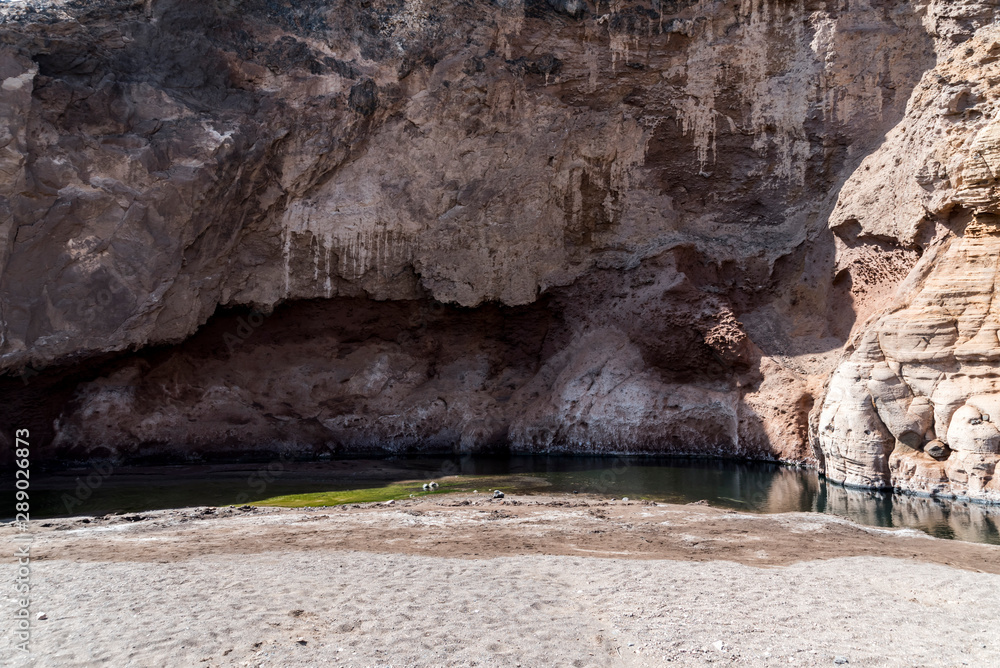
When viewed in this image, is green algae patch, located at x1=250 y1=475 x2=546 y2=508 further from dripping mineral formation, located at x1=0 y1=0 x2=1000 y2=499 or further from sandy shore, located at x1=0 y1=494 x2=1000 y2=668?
dripping mineral formation, located at x1=0 y1=0 x2=1000 y2=499

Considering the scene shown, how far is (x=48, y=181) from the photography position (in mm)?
16828

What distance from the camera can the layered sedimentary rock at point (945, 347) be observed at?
13389 millimetres

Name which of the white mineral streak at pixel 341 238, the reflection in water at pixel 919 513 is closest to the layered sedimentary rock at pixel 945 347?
the reflection in water at pixel 919 513

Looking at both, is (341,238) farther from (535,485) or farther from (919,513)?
(919,513)

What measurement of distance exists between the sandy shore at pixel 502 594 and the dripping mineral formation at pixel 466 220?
7.22m

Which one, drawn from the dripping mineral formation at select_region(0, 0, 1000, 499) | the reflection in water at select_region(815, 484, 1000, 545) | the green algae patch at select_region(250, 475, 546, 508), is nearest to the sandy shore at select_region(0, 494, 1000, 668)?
the reflection in water at select_region(815, 484, 1000, 545)

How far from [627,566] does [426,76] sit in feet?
55.4

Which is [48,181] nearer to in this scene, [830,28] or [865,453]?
[865,453]

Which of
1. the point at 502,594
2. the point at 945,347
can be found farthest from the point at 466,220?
the point at 502,594

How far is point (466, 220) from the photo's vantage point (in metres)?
22.2

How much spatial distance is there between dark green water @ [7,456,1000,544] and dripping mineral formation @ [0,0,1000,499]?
4.12 feet

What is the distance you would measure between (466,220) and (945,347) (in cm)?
1286

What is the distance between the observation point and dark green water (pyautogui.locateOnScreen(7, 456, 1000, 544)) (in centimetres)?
1278

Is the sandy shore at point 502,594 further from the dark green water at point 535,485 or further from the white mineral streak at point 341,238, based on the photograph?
the white mineral streak at point 341,238
